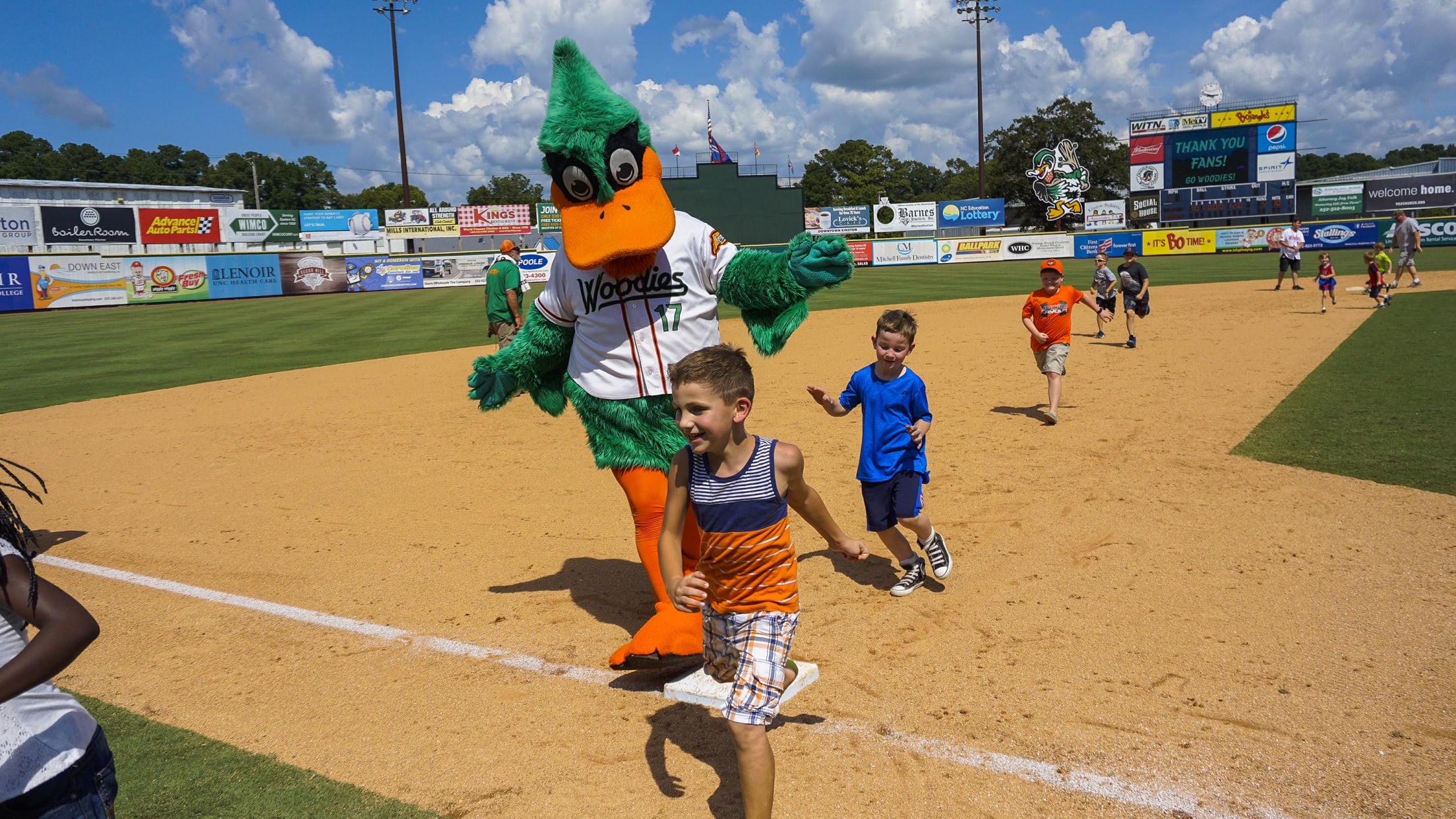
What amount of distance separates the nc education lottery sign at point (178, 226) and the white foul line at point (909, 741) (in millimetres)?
56896

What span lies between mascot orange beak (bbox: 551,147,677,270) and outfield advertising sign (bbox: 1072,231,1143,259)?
38.5 meters

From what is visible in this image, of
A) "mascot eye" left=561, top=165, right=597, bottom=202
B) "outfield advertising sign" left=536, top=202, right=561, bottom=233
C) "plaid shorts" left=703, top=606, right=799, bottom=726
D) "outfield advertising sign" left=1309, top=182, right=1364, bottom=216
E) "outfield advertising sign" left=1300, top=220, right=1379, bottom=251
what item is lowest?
"plaid shorts" left=703, top=606, right=799, bottom=726

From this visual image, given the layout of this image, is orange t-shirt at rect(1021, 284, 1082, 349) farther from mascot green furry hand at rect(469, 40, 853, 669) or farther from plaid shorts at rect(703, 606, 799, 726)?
plaid shorts at rect(703, 606, 799, 726)

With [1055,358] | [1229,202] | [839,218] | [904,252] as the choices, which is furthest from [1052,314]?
[839,218]

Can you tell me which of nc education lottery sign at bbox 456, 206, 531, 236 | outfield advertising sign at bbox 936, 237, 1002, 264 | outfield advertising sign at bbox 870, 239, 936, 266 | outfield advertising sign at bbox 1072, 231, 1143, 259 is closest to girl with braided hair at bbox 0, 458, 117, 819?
outfield advertising sign at bbox 1072, 231, 1143, 259

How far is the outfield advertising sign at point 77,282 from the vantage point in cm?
3319

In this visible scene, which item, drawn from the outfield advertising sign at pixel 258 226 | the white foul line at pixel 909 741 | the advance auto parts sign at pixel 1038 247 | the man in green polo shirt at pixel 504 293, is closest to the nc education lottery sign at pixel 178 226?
the outfield advertising sign at pixel 258 226

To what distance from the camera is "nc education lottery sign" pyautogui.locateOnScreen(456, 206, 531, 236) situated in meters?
60.0

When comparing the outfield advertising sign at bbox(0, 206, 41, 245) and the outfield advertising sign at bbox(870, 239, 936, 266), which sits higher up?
the outfield advertising sign at bbox(0, 206, 41, 245)

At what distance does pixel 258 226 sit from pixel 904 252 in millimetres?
41776

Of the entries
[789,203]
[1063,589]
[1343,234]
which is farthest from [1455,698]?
[789,203]

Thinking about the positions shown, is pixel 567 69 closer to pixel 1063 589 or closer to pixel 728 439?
pixel 728 439

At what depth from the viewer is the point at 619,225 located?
4242 mm

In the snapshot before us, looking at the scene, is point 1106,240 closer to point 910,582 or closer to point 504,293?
point 504,293
